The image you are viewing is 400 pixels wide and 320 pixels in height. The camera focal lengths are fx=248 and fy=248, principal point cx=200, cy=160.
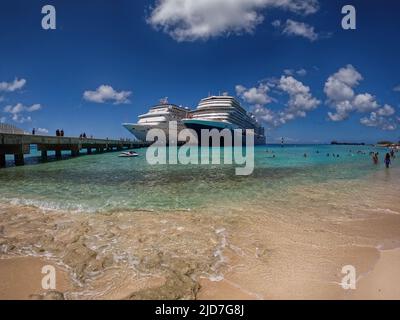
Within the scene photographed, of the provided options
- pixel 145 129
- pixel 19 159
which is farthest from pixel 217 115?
pixel 19 159

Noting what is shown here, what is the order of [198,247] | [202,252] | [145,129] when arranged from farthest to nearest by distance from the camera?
[145,129] < [198,247] < [202,252]

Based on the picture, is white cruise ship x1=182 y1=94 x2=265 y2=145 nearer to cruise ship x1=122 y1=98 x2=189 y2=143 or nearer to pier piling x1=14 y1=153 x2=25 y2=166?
cruise ship x1=122 y1=98 x2=189 y2=143

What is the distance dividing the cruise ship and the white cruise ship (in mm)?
4731

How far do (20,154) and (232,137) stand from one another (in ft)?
165

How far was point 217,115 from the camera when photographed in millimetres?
64500

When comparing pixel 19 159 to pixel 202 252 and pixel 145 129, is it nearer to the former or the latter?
pixel 202 252

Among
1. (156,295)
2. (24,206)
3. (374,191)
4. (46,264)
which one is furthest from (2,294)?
(374,191)

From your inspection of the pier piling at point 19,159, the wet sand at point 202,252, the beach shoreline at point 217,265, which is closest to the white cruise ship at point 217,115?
the pier piling at point 19,159

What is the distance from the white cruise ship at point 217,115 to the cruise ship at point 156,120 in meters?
4.73

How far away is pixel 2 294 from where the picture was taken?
125 inches

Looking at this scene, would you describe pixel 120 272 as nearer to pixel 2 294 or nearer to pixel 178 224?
pixel 2 294

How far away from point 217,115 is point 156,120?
53.8ft

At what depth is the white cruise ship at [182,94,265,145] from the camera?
5992 cm

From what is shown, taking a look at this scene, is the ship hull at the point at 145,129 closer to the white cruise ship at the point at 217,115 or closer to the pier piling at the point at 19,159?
the white cruise ship at the point at 217,115
